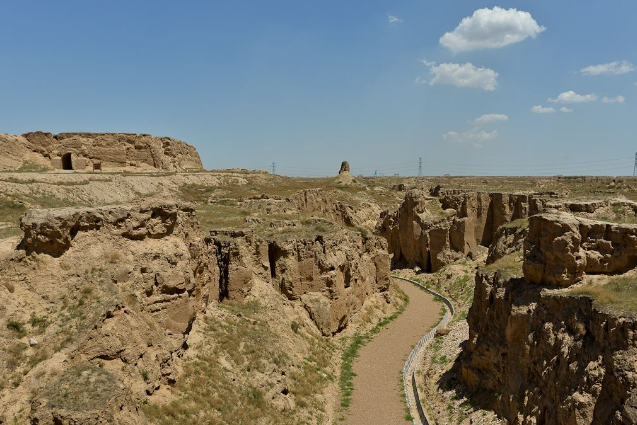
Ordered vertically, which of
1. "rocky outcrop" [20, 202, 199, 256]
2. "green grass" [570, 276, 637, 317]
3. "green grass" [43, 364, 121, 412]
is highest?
"rocky outcrop" [20, 202, 199, 256]

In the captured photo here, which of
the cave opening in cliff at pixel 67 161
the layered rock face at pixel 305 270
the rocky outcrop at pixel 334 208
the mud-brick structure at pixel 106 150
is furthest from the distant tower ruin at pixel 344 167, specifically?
the layered rock face at pixel 305 270

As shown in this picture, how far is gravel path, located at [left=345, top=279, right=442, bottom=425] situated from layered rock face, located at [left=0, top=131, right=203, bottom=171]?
34853mm

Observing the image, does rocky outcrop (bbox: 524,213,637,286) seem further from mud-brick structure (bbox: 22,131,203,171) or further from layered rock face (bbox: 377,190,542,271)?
mud-brick structure (bbox: 22,131,203,171)

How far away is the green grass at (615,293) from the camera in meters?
12.9

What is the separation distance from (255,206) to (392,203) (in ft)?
137

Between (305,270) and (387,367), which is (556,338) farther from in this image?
(305,270)

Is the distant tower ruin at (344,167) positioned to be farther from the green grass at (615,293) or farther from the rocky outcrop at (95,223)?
the green grass at (615,293)

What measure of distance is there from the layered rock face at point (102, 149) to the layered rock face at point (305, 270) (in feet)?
93.3

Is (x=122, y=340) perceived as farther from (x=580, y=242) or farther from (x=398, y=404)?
(x=580, y=242)

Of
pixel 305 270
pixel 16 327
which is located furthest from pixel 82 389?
pixel 305 270

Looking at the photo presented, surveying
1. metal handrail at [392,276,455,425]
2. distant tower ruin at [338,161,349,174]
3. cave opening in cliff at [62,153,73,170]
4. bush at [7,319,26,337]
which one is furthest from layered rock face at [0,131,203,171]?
distant tower ruin at [338,161,349,174]

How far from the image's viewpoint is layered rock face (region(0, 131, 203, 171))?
1743 inches

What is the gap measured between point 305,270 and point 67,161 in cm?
3244

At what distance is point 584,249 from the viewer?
1630cm
